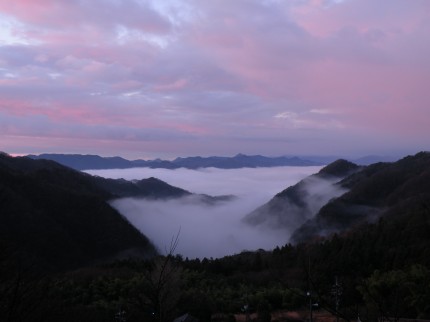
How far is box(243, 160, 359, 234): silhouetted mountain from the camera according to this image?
4313 inches

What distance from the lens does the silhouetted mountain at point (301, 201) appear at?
109562 mm

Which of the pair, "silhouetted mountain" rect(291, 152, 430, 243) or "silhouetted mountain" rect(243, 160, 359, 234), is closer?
"silhouetted mountain" rect(291, 152, 430, 243)

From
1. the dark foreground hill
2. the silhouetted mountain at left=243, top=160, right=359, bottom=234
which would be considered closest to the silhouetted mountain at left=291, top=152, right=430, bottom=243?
the dark foreground hill

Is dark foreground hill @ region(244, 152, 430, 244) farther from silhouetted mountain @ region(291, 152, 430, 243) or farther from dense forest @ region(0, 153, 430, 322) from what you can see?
dense forest @ region(0, 153, 430, 322)

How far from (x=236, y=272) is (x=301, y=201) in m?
71.5

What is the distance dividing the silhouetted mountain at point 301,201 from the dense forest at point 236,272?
22958mm

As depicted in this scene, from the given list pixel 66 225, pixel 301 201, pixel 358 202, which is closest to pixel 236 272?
pixel 66 225

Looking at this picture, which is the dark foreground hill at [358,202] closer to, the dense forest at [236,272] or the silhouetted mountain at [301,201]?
the silhouetted mountain at [301,201]

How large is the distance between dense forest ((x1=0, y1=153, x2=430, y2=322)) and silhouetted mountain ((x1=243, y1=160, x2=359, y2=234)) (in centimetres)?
2296

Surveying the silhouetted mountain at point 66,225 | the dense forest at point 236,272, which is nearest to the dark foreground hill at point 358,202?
the dense forest at point 236,272

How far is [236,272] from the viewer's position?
4981cm

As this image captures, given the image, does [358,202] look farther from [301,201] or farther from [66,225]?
[66,225]

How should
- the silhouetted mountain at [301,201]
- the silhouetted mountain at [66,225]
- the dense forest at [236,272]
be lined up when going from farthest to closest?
the silhouetted mountain at [301,201], the silhouetted mountain at [66,225], the dense forest at [236,272]

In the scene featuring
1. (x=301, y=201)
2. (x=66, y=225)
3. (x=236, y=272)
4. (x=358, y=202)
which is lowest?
(x=236, y=272)
